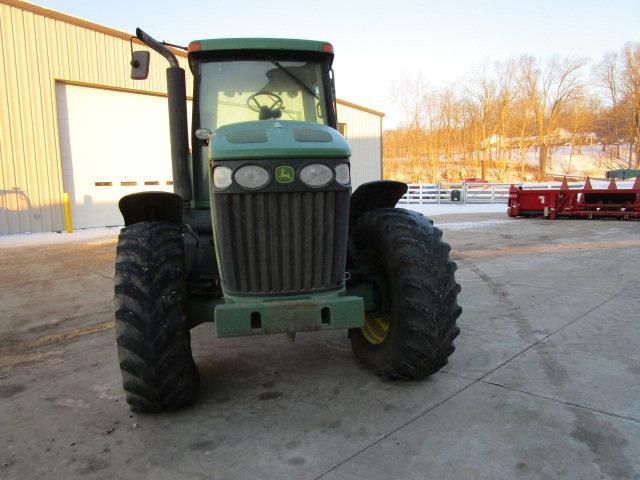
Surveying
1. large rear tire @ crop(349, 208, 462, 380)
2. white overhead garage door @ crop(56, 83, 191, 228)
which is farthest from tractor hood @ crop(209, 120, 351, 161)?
white overhead garage door @ crop(56, 83, 191, 228)

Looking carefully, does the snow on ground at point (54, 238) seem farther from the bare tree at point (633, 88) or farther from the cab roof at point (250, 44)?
the bare tree at point (633, 88)

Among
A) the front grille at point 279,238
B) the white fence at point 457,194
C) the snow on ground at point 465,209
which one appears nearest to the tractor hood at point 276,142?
the front grille at point 279,238

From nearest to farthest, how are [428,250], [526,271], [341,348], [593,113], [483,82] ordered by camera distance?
[428,250] → [341,348] → [526,271] → [483,82] → [593,113]

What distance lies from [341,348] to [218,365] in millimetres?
985

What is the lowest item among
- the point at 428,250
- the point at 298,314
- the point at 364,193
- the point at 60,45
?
the point at 298,314

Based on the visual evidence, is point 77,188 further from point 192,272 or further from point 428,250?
point 428,250

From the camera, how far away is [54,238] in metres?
13.0

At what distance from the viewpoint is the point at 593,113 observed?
4778cm

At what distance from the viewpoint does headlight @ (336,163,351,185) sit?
2885 millimetres

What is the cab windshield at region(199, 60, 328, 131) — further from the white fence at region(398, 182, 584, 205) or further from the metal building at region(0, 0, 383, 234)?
the white fence at region(398, 182, 584, 205)

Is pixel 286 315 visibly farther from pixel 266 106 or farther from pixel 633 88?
pixel 633 88

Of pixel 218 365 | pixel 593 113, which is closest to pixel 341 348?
pixel 218 365

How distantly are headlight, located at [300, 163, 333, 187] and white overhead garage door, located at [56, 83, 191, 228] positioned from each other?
13591 millimetres

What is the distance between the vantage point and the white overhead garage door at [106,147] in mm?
14453
